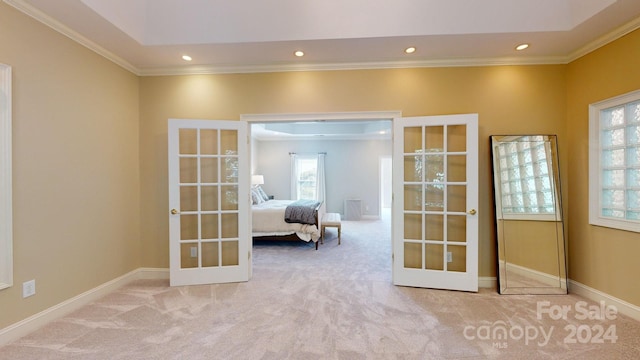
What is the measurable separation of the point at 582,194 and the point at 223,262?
13.7ft

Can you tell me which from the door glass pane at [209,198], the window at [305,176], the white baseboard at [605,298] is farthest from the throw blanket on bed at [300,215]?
the white baseboard at [605,298]

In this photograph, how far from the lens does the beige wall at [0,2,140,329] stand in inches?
80.6

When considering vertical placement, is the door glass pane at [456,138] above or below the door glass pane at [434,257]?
above

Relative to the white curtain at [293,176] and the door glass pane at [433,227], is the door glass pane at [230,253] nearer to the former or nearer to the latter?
the door glass pane at [433,227]

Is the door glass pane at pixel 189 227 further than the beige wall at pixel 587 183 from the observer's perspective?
Yes

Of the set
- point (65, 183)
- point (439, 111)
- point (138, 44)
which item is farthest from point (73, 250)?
point (439, 111)

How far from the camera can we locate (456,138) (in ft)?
9.56

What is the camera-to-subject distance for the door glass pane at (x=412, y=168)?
300 centimetres

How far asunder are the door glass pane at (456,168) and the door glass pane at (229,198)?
8.45ft

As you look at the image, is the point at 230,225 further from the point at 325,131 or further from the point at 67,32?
the point at 325,131

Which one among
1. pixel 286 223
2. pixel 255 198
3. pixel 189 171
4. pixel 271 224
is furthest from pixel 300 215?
pixel 189 171

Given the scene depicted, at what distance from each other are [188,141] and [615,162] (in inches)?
181

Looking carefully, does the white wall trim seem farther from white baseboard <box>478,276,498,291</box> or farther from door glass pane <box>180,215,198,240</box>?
white baseboard <box>478,276,498,291</box>

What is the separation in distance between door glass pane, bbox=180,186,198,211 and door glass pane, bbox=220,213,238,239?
0.38m
